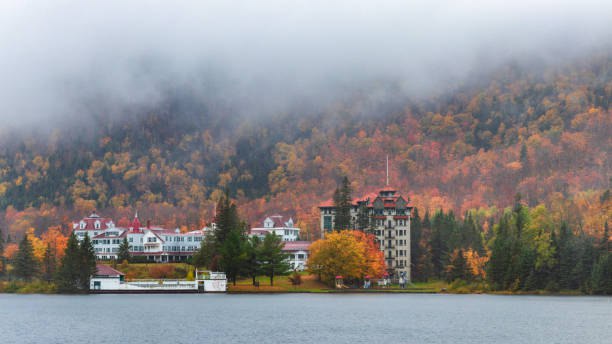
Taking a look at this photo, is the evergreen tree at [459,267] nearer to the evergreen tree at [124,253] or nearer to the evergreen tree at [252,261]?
the evergreen tree at [252,261]

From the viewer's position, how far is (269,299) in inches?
6230

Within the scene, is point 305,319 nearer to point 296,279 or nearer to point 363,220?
point 296,279

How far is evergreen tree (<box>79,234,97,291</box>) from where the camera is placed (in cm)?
16950

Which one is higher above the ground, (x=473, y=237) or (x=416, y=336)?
(x=473, y=237)

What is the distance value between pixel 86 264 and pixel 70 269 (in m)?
2.64

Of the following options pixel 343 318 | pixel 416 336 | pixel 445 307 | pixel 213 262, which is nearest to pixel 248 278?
pixel 213 262

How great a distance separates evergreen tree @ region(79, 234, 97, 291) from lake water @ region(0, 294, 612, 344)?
7.79 metres

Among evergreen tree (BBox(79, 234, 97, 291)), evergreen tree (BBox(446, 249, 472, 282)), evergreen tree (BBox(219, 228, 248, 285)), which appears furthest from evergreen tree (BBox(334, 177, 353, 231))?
evergreen tree (BBox(79, 234, 97, 291))

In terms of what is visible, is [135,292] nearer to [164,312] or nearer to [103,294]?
[103,294]

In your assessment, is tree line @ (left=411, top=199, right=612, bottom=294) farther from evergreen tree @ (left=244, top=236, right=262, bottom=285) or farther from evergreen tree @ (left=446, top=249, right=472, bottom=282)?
evergreen tree @ (left=244, top=236, right=262, bottom=285)

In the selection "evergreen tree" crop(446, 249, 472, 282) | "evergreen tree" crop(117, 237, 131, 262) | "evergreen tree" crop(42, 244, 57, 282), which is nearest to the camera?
"evergreen tree" crop(42, 244, 57, 282)

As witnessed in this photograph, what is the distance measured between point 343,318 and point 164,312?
23040mm

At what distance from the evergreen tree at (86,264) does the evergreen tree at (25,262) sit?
15.4 meters

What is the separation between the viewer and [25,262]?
18362 cm
